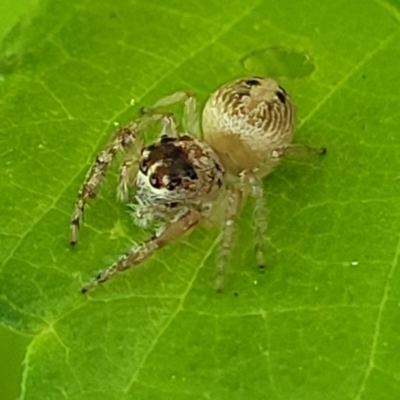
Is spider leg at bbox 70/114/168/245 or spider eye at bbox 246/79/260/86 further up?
spider leg at bbox 70/114/168/245

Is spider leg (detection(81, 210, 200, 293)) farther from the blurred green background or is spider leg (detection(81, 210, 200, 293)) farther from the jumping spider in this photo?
the blurred green background

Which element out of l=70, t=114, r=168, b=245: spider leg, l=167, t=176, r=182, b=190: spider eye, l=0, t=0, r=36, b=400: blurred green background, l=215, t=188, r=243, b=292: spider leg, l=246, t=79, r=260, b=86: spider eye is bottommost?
l=0, t=0, r=36, b=400: blurred green background

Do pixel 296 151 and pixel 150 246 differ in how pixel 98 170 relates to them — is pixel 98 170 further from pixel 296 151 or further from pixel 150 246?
pixel 296 151

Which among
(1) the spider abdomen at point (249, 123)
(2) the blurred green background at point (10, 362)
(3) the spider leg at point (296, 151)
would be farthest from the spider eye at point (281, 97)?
(2) the blurred green background at point (10, 362)

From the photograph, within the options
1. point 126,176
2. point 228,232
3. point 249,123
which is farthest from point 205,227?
point 249,123

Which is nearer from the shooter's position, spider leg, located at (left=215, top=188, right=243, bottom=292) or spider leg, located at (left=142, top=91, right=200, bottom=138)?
spider leg, located at (left=215, top=188, right=243, bottom=292)

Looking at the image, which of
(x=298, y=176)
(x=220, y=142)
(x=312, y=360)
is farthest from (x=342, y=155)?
(x=312, y=360)

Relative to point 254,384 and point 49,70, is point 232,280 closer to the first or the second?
point 254,384

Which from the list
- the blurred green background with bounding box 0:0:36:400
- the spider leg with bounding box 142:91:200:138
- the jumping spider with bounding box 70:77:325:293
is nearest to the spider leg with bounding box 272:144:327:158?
the jumping spider with bounding box 70:77:325:293
